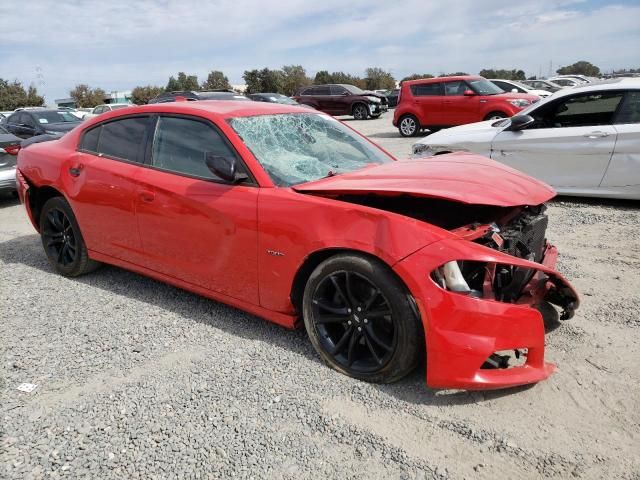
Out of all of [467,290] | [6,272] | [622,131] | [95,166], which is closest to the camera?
[467,290]

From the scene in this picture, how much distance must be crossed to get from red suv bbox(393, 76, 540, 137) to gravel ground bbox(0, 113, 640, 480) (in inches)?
405

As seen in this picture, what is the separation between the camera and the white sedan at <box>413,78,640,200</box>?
19.4 ft

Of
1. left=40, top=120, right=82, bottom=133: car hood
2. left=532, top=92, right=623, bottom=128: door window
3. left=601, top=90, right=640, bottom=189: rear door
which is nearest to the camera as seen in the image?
left=601, top=90, right=640, bottom=189: rear door

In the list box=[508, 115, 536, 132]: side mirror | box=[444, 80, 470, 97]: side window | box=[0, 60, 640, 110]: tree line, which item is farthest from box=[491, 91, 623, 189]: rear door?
box=[0, 60, 640, 110]: tree line

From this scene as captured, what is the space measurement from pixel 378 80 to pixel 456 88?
181ft

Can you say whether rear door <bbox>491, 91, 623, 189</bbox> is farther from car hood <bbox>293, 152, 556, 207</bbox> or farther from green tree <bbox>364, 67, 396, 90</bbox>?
green tree <bbox>364, 67, 396, 90</bbox>

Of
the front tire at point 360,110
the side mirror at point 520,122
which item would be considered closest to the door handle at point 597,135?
the side mirror at point 520,122

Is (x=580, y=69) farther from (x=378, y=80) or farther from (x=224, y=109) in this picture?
(x=224, y=109)

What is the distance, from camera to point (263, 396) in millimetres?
2713

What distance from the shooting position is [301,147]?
3498 mm

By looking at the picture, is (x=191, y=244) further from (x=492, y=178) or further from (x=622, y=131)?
(x=622, y=131)

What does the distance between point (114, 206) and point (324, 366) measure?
2098 millimetres

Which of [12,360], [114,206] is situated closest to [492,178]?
[114,206]

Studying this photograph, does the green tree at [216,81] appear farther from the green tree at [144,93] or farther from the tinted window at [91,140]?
the tinted window at [91,140]
